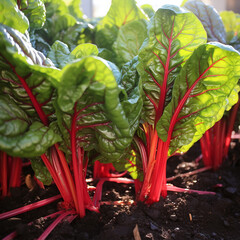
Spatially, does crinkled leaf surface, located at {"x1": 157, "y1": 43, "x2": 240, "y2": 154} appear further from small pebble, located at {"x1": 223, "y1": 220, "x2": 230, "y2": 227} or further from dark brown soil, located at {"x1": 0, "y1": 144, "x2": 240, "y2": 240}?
small pebble, located at {"x1": 223, "y1": 220, "x2": 230, "y2": 227}

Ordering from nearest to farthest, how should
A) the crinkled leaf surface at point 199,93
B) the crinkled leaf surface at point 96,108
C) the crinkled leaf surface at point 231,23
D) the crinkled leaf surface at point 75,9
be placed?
the crinkled leaf surface at point 96,108
the crinkled leaf surface at point 199,93
the crinkled leaf surface at point 231,23
the crinkled leaf surface at point 75,9

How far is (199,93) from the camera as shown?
3.31 ft

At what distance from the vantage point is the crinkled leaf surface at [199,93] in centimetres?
A: 91

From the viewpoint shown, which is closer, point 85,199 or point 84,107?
point 84,107

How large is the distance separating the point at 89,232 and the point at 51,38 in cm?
114

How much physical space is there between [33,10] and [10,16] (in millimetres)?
272

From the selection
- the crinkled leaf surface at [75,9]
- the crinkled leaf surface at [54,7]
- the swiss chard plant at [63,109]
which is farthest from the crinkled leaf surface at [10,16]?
the crinkled leaf surface at [75,9]

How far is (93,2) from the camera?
14.0ft

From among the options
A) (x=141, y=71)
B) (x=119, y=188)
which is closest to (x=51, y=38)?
(x=141, y=71)

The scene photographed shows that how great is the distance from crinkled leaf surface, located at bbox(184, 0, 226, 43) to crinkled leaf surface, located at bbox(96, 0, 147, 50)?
1.21 feet

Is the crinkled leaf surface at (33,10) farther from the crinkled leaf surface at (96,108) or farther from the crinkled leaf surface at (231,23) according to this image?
the crinkled leaf surface at (231,23)

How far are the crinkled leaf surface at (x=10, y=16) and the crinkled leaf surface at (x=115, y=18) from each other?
633 millimetres

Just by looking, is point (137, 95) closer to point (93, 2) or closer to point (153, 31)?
point (153, 31)

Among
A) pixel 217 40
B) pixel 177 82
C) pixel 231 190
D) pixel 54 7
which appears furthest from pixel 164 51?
pixel 54 7
